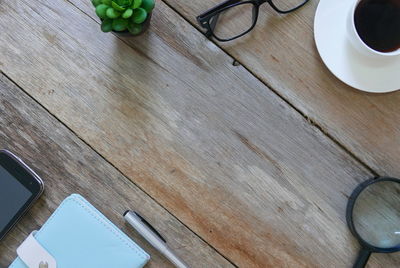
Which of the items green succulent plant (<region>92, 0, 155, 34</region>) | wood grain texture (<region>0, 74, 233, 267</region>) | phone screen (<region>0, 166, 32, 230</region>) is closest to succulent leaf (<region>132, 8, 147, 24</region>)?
green succulent plant (<region>92, 0, 155, 34</region>)

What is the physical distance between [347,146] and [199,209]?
255 mm

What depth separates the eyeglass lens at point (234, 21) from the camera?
0.76 metres

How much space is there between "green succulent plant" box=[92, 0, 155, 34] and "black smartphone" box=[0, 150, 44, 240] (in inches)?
10.8

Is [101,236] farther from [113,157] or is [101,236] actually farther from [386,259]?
[386,259]

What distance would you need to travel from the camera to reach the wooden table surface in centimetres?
75

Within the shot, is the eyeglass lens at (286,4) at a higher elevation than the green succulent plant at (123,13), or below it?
below

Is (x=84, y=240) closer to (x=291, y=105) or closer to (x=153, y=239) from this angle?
(x=153, y=239)

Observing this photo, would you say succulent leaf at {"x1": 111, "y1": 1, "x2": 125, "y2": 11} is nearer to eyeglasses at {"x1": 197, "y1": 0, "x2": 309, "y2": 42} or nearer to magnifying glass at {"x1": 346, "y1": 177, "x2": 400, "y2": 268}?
eyeglasses at {"x1": 197, "y1": 0, "x2": 309, "y2": 42}

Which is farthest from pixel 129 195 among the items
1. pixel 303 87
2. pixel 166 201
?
pixel 303 87

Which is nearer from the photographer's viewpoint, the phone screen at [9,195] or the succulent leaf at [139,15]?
the succulent leaf at [139,15]

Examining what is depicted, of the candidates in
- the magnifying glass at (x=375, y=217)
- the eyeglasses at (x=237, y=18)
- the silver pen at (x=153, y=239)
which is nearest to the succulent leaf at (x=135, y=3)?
the eyeglasses at (x=237, y=18)

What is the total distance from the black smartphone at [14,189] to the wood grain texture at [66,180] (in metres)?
0.01

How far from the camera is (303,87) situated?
2.47 ft

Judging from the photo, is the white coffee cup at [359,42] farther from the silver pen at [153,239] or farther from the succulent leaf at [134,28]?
the silver pen at [153,239]
